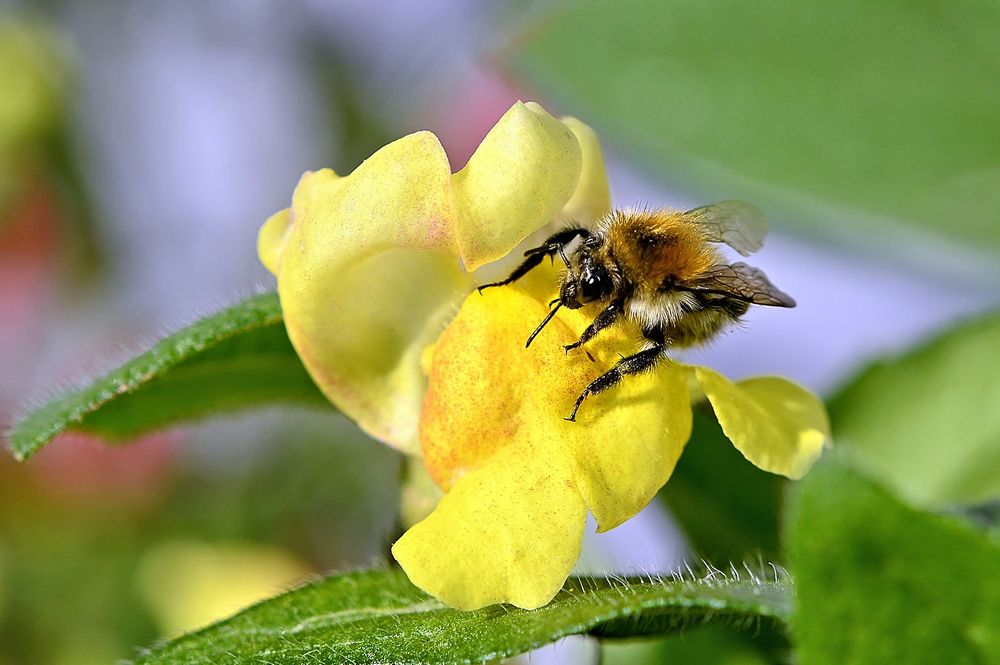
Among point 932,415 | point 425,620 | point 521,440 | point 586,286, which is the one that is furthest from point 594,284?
point 932,415

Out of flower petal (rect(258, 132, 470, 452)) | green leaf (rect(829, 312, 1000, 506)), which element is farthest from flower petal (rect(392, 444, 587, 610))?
green leaf (rect(829, 312, 1000, 506))

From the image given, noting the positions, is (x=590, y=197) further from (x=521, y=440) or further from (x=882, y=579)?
(x=882, y=579)

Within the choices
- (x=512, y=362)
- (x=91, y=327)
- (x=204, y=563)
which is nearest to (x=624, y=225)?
(x=512, y=362)

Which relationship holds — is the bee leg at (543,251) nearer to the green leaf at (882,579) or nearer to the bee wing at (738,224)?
the bee wing at (738,224)

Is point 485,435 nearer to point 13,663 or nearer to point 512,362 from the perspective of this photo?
point 512,362

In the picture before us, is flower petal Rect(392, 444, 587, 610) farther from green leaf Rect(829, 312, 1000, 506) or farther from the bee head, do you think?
green leaf Rect(829, 312, 1000, 506)
